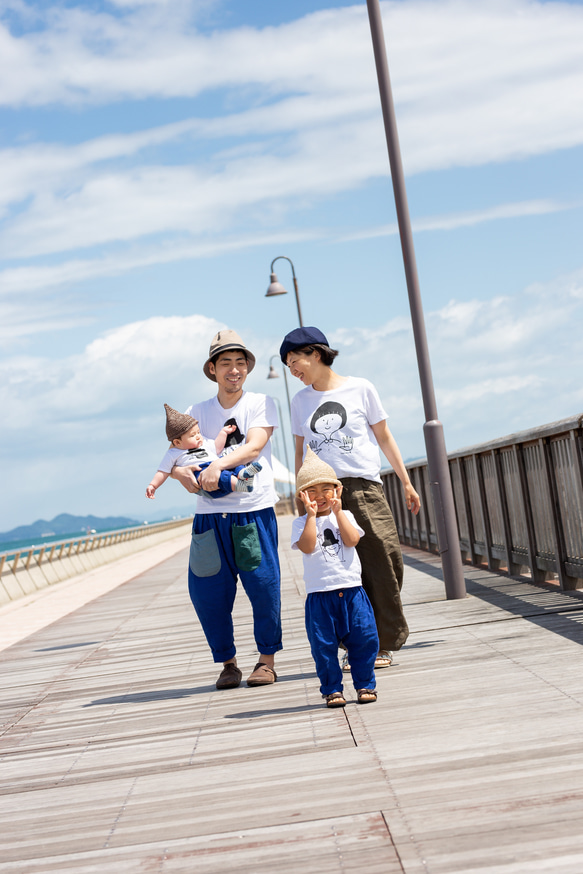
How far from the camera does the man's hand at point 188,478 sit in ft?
18.4

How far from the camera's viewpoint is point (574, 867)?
261 cm

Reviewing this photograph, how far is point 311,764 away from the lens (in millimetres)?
3920

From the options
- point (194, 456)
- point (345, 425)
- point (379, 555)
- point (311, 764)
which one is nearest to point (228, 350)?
point (194, 456)

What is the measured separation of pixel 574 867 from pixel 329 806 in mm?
969

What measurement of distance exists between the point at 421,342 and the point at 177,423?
13.9 feet

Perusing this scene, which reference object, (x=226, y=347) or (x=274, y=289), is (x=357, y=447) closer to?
(x=226, y=347)

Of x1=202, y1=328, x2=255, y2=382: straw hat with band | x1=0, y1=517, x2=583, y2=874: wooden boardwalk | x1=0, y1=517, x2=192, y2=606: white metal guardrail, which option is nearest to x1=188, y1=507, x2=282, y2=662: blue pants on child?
x1=0, y1=517, x2=583, y2=874: wooden boardwalk

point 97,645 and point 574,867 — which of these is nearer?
point 574,867

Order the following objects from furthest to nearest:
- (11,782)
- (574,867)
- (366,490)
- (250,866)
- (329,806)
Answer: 1. (366,490)
2. (11,782)
3. (329,806)
4. (250,866)
5. (574,867)

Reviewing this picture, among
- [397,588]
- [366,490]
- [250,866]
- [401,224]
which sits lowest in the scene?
[250,866]

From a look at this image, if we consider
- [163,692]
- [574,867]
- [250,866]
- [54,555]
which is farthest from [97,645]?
[54,555]

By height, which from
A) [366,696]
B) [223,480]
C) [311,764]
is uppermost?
[223,480]

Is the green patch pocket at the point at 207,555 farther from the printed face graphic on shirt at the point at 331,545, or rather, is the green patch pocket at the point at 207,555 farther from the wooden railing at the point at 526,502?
the wooden railing at the point at 526,502

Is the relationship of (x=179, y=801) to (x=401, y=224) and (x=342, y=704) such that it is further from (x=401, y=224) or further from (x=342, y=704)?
(x=401, y=224)
